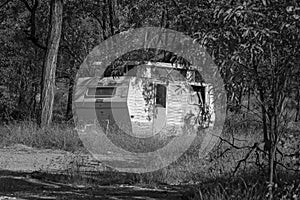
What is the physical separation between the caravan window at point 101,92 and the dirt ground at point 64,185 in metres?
6.25

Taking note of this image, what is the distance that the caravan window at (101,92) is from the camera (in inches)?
738

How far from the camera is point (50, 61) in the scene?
20.3 m

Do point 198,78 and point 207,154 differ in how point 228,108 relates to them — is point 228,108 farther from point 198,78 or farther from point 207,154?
point 207,154

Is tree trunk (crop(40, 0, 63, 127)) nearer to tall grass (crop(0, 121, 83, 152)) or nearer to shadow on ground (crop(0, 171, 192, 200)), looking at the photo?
tall grass (crop(0, 121, 83, 152))

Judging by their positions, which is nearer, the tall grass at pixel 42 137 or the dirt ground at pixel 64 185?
the dirt ground at pixel 64 185

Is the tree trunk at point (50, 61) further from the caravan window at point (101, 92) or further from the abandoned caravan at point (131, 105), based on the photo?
the caravan window at point (101, 92)

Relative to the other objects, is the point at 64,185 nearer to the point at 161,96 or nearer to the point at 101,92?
the point at 161,96

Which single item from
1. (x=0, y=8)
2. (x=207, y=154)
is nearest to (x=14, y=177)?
(x=207, y=154)

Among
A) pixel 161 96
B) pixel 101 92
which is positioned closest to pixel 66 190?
pixel 161 96

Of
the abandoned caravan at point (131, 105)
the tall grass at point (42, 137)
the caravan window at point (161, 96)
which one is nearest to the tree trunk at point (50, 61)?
the abandoned caravan at point (131, 105)

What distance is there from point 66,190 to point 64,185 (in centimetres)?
53

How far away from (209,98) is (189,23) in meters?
0.90

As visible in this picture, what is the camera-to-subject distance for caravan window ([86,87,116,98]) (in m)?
18.8

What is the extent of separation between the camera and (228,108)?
6652mm
